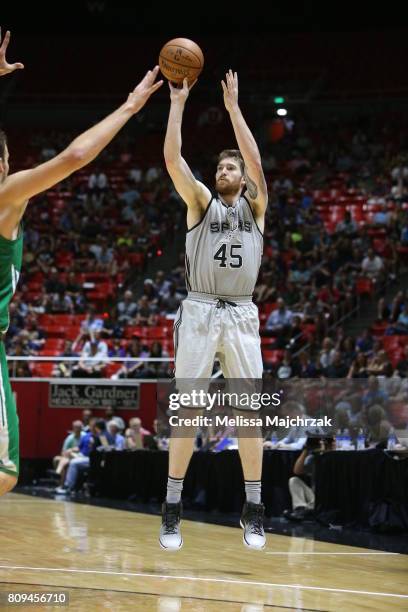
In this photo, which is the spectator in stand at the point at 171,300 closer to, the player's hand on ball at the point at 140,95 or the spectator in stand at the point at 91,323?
the spectator in stand at the point at 91,323

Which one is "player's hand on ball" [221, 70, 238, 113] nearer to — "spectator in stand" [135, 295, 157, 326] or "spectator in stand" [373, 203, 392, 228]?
"spectator in stand" [135, 295, 157, 326]

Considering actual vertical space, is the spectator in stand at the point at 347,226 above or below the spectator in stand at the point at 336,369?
above

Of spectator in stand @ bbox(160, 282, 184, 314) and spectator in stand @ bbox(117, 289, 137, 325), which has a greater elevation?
spectator in stand @ bbox(160, 282, 184, 314)

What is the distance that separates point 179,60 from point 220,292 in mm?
1678

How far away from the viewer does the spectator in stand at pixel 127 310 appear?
71.1 feet

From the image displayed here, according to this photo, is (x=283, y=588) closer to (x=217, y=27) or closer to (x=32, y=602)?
(x=32, y=602)

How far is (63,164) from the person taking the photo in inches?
173

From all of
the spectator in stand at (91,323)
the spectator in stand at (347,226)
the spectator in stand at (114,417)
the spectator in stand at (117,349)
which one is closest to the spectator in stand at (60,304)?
the spectator in stand at (91,323)

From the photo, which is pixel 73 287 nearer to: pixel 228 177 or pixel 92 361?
pixel 92 361

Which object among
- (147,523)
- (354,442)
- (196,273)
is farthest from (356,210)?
(196,273)

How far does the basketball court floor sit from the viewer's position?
573 cm

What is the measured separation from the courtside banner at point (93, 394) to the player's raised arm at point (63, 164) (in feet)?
45.1

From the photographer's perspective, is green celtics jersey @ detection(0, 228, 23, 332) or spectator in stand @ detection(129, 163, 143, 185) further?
spectator in stand @ detection(129, 163, 143, 185)

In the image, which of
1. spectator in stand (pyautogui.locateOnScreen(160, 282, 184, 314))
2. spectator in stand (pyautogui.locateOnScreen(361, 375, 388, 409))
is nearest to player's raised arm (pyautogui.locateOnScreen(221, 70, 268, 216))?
spectator in stand (pyautogui.locateOnScreen(361, 375, 388, 409))
